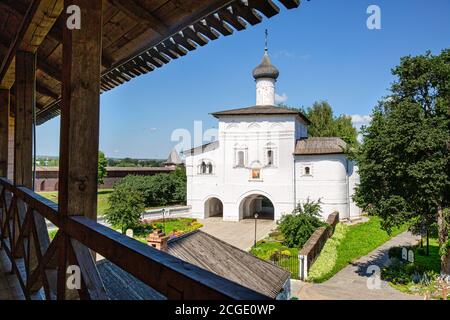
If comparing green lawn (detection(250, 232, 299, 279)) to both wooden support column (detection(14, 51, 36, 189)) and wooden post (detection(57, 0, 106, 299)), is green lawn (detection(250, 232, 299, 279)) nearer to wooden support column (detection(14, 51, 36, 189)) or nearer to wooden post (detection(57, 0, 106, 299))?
wooden support column (detection(14, 51, 36, 189))

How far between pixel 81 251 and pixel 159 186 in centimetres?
3007

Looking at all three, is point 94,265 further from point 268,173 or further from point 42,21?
point 268,173

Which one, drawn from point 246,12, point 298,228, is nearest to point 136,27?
point 246,12

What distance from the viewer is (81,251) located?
1.96 m

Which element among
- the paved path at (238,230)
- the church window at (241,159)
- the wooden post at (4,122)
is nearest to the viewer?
the wooden post at (4,122)

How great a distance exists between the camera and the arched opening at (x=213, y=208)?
27712 millimetres

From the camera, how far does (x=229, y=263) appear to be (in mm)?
10312

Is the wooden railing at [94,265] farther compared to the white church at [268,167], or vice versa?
the white church at [268,167]

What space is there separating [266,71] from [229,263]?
21.9 m

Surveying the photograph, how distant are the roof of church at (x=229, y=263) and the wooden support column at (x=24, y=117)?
581cm

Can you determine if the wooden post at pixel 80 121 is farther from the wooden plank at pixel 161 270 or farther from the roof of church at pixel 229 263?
the roof of church at pixel 229 263

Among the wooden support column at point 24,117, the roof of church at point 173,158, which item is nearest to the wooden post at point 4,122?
the wooden support column at point 24,117

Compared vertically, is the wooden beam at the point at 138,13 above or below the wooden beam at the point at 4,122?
above
